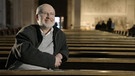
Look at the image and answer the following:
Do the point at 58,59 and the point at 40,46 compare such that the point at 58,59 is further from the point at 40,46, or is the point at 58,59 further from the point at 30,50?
the point at 30,50

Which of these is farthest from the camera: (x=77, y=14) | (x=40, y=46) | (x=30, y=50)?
(x=77, y=14)

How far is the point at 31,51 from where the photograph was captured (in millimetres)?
2836

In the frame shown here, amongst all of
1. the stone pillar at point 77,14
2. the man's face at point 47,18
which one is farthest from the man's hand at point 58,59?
the stone pillar at point 77,14

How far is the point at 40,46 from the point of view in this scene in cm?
307

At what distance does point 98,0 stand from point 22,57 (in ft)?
89.2

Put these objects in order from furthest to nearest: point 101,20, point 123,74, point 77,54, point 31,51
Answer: point 101,20
point 77,54
point 31,51
point 123,74

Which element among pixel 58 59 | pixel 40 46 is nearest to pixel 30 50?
pixel 40 46

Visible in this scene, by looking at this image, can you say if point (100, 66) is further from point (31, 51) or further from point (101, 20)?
point (101, 20)

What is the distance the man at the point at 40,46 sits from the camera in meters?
2.86

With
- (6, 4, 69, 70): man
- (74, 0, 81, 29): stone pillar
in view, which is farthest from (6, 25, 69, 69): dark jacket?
(74, 0, 81, 29): stone pillar

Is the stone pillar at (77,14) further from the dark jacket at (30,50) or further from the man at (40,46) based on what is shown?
the dark jacket at (30,50)

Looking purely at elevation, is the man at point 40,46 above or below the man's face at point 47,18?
below

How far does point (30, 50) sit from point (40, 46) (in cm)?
24

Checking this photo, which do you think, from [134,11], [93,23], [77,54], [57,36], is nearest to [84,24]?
[93,23]
